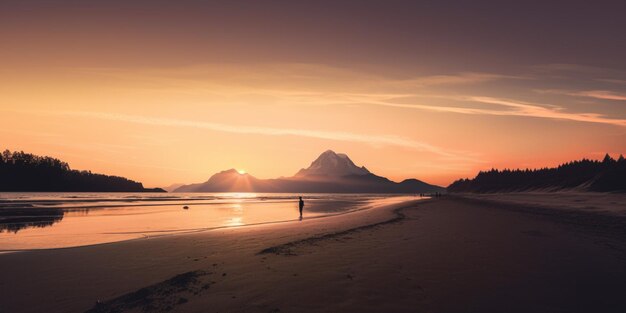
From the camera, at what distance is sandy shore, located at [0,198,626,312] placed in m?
8.14

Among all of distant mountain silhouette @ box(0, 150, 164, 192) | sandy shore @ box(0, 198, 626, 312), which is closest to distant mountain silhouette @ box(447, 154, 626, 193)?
sandy shore @ box(0, 198, 626, 312)

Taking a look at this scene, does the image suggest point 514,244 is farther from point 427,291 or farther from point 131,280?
point 131,280

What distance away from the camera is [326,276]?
417 inches

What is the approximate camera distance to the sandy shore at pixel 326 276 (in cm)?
814

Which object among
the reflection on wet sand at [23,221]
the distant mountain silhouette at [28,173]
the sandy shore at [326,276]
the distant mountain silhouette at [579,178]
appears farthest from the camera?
the distant mountain silhouette at [28,173]

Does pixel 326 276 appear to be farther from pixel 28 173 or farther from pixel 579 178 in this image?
pixel 28 173

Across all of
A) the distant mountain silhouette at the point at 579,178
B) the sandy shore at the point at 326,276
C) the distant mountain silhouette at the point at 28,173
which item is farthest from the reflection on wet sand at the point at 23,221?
the distant mountain silhouette at the point at 28,173

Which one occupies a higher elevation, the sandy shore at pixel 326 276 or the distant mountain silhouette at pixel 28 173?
the distant mountain silhouette at pixel 28 173

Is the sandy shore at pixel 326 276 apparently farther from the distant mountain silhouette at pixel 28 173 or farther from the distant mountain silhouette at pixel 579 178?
the distant mountain silhouette at pixel 28 173

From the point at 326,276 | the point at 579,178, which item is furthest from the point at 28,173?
the point at 579,178

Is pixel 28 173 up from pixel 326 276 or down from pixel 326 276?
up

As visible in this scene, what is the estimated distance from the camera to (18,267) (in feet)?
42.3

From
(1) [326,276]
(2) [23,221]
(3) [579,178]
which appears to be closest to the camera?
(1) [326,276]

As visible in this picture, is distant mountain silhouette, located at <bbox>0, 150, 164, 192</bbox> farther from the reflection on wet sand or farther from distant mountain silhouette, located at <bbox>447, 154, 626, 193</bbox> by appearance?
distant mountain silhouette, located at <bbox>447, 154, 626, 193</bbox>
